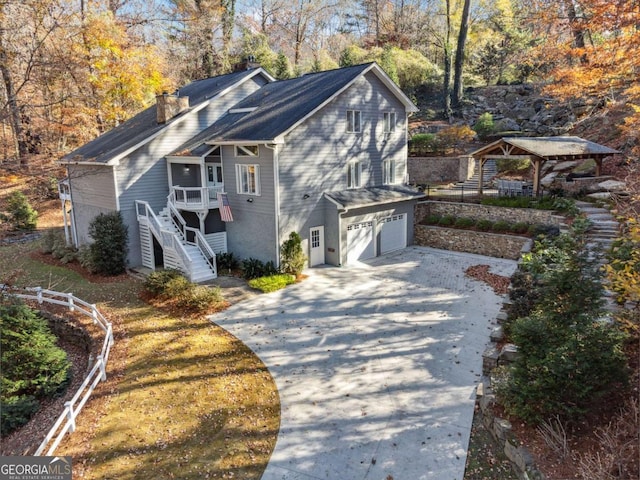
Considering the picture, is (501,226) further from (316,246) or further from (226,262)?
(226,262)

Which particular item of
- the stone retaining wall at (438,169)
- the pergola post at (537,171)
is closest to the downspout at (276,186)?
the pergola post at (537,171)

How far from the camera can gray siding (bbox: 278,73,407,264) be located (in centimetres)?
1925

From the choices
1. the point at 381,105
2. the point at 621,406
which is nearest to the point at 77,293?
the point at 381,105

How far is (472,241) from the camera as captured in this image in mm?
22438

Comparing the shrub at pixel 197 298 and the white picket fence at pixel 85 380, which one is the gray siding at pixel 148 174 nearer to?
the white picket fence at pixel 85 380

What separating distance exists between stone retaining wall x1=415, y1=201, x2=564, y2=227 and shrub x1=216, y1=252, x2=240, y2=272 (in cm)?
1054

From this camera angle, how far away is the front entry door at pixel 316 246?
2044cm

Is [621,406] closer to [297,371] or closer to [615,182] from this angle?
[297,371]

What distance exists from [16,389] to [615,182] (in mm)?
26240

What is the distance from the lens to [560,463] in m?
6.93

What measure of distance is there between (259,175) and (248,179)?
836 mm

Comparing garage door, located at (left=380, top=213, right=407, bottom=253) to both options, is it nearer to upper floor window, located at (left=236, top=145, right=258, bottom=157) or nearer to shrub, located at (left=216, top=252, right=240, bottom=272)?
upper floor window, located at (left=236, top=145, right=258, bottom=157)

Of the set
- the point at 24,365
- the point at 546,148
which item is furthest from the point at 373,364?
the point at 546,148

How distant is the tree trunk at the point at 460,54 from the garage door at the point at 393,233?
69.3 feet
